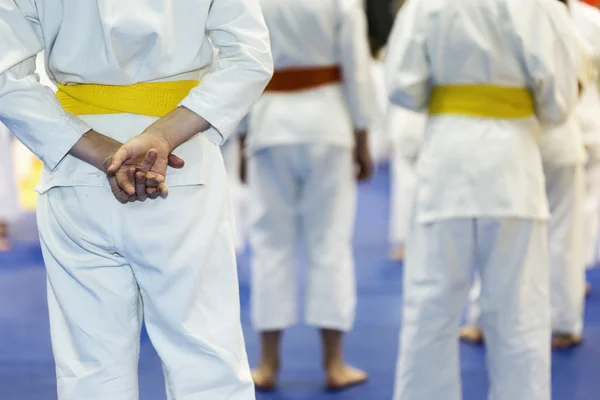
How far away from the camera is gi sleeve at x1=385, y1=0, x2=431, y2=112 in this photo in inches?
113

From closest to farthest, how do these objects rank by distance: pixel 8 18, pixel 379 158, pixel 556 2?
pixel 8 18 < pixel 556 2 < pixel 379 158

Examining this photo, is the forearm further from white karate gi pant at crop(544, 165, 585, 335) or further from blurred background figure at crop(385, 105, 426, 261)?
white karate gi pant at crop(544, 165, 585, 335)

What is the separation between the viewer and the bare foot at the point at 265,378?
144 inches

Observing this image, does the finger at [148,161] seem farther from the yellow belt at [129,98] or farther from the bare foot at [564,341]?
the bare foot at [564,341]

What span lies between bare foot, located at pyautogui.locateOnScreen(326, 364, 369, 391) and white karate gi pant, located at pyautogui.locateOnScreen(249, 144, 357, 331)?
16 cm

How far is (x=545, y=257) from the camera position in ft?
9.45

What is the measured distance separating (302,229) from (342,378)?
593 mm

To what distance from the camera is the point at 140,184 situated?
6.00ft

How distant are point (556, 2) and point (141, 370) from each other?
210 cm

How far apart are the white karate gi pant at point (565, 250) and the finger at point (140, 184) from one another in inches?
99.1

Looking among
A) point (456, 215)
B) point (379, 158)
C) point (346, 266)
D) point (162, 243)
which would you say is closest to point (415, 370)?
point (456, 215)

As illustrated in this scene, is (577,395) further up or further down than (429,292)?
further down

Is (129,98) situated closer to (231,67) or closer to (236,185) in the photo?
(231,67)

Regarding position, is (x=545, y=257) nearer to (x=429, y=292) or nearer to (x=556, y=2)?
(x=429, y=292)
